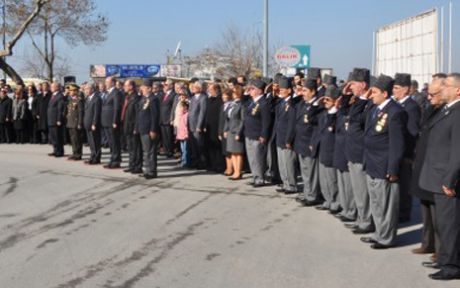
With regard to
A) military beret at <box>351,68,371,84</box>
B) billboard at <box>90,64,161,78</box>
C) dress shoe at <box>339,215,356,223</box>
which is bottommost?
dress shoe at <box>339,215,356,223</box>

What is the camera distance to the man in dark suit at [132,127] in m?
12.6

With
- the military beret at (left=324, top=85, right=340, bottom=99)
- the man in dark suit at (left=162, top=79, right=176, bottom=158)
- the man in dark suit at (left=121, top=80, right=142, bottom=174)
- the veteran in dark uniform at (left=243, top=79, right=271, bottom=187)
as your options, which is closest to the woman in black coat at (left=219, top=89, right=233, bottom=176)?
the veteran in dark uniform at (left=243, top=79, right=271, bottom=187)

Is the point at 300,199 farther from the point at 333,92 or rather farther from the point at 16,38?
the point at 16,38

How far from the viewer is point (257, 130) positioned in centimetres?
1114

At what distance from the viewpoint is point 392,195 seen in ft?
22.5

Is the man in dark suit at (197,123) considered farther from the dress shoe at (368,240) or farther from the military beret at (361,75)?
the dress shoe at (368,240)

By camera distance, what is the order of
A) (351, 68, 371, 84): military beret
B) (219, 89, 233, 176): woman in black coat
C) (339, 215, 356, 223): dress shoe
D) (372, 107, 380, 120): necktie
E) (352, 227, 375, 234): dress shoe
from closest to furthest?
1. (372, 107, 380, 120): necktie
2. (352, 227, 375, 234): dress shoe
3. (351, 68, 371, 84): military beret
4. (339, 215, 356, 223): dress shoe
5. (219, 89, 233, 176): woman in black coat

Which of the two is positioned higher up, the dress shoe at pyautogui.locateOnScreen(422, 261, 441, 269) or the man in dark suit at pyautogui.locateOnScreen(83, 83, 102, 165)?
the man in dark suit at pyautogui.locateOnScreen(83, 83, 102, 165)

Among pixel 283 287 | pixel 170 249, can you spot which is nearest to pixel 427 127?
pixel 283 287

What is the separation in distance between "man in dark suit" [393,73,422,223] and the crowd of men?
17 millimetres

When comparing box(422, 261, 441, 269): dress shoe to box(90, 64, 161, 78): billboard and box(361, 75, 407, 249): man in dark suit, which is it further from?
Answer: box(90, 64, 161, 78): billboard

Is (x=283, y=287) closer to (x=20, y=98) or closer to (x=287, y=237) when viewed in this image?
(x=287, y=237)

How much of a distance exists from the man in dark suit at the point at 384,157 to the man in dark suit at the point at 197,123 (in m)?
6.35

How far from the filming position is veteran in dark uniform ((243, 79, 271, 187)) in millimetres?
11031
